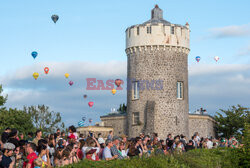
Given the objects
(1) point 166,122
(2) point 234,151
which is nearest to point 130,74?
(1) point 166,122

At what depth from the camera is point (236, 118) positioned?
47.0m

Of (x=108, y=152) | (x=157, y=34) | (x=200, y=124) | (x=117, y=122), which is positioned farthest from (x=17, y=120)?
(x=108, y=152)

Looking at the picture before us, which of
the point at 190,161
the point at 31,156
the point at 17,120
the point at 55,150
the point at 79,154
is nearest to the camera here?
the point at 31,156

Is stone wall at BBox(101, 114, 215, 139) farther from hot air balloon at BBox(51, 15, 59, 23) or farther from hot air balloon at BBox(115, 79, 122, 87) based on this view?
hot air balloon at BBox(51, 15, 59, 23)

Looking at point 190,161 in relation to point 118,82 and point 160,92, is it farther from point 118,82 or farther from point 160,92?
point 118,82

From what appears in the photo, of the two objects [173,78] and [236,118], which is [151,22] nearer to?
[173,78]

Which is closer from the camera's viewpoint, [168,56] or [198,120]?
[168,56]

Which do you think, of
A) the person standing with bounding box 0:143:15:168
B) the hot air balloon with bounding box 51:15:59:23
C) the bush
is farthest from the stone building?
the person standing with bounding box 0:143:15:168

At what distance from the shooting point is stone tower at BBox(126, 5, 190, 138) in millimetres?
37719

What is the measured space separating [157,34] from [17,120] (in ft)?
56.3

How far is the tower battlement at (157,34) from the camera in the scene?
38812 millimetres

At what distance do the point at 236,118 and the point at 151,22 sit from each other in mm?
15376

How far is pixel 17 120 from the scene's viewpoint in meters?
44.0

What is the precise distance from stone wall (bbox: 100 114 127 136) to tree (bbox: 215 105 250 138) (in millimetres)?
11007
